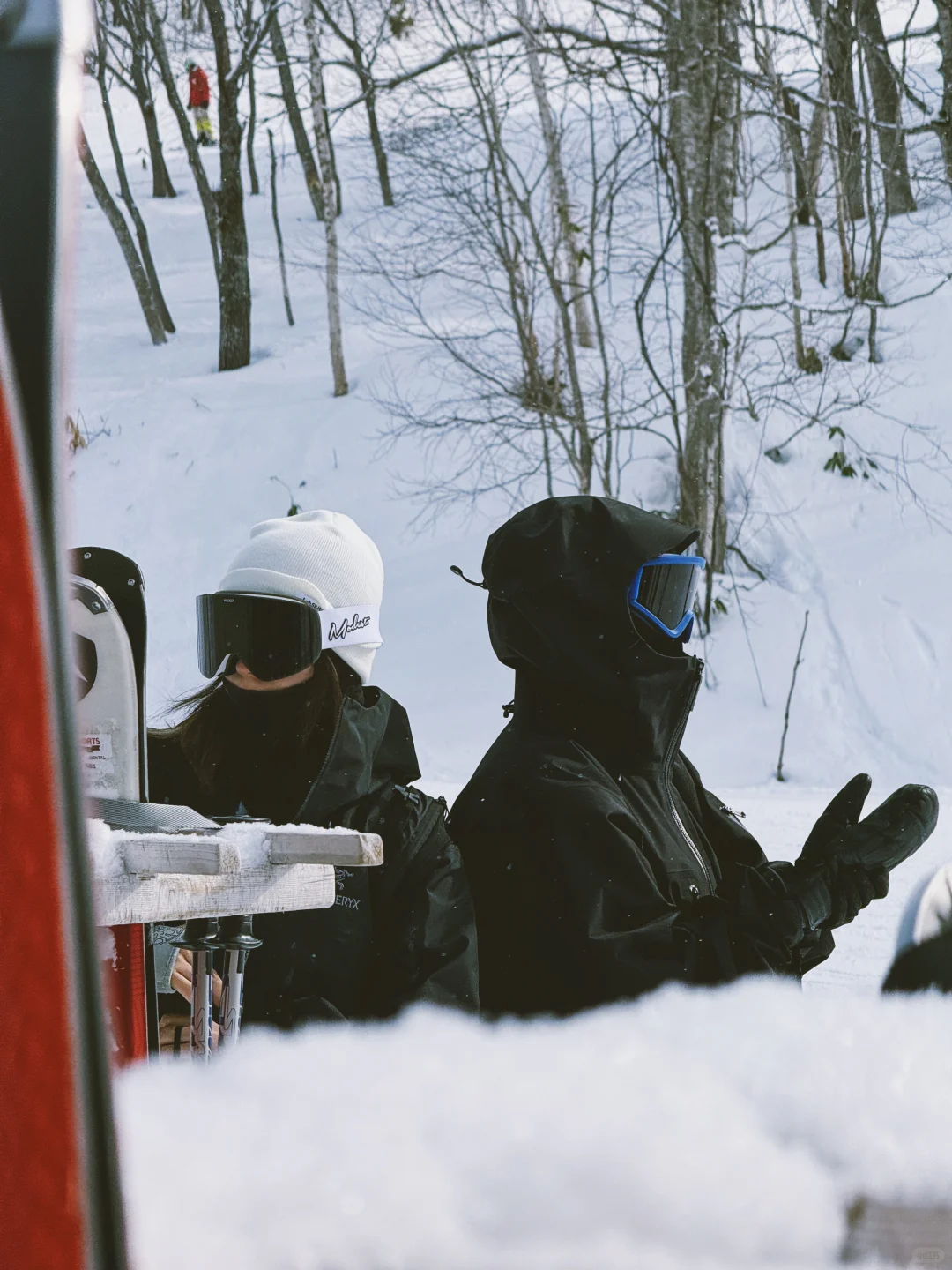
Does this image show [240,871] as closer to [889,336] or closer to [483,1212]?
[483,1212]

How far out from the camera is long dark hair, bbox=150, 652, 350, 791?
201cm

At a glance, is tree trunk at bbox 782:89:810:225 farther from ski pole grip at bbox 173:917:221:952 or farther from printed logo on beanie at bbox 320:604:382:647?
ski pole grip at bbox 173:917:221:952

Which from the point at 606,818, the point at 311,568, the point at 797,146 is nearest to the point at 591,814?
the point at 606,818

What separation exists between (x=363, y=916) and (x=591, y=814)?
40cm

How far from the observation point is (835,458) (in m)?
11.9

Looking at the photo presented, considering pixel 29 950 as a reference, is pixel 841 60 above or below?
above

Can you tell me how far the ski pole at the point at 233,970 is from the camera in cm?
150

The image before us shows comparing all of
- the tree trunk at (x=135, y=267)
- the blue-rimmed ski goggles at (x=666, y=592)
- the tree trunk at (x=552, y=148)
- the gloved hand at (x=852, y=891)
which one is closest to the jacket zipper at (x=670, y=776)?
the blue-rimmed ski goggles at (x=666, y=592)

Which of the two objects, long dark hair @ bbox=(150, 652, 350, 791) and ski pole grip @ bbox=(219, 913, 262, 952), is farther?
long dark hair @ bbox=(150, 652, 350, 791)

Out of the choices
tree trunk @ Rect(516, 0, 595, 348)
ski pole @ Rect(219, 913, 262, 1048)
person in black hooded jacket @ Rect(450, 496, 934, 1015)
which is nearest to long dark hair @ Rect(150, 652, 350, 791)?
person in black hooded jacket @ Rect(450, 496, 934, 1015)

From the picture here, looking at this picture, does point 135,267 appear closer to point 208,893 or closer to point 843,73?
point 843,73

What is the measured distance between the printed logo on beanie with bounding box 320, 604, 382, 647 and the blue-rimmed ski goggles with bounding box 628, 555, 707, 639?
1.54 feet

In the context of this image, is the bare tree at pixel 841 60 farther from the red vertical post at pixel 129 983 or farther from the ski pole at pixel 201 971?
the red vertical post at pixel 129 983

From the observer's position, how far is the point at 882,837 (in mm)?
2186
